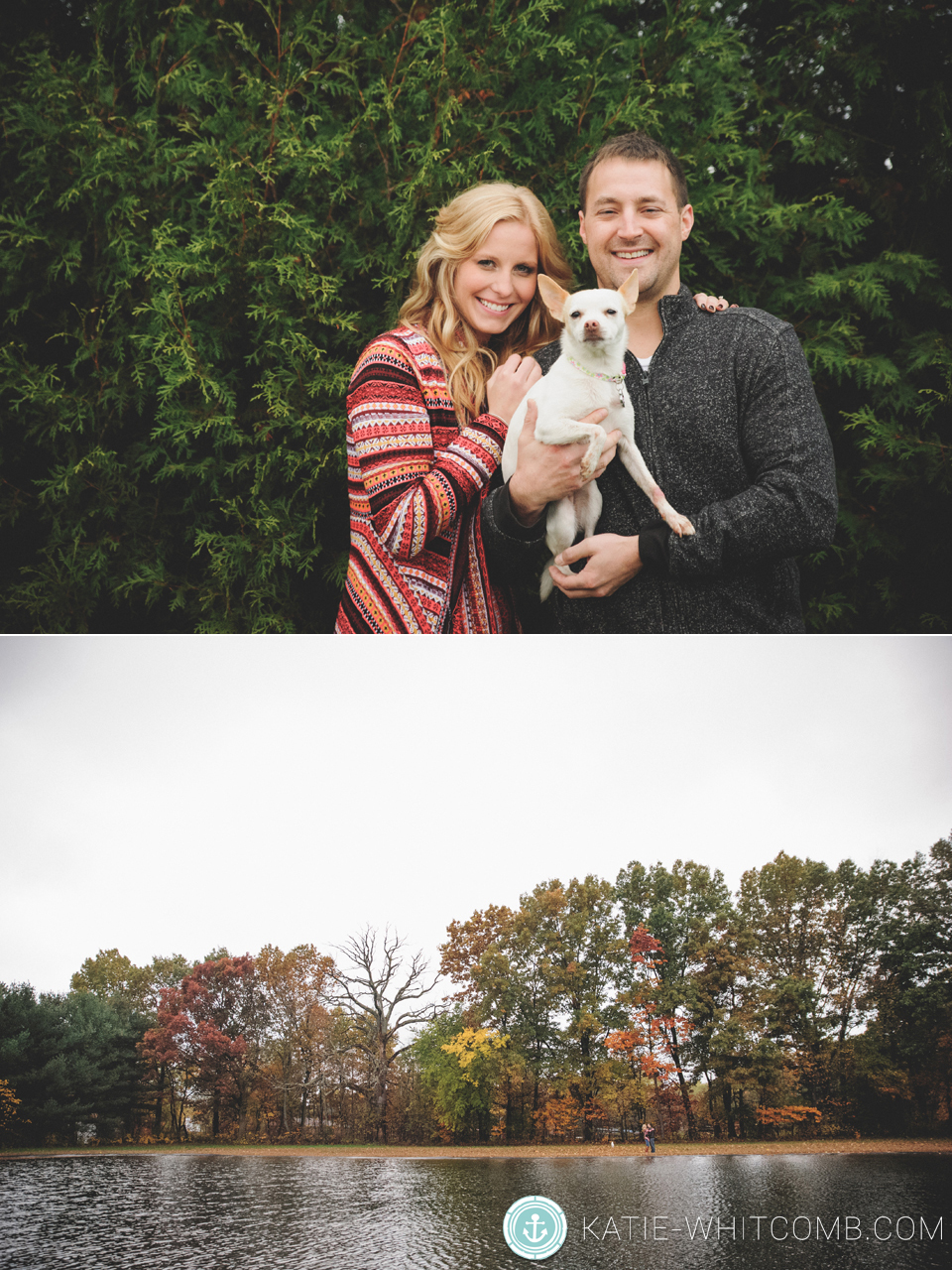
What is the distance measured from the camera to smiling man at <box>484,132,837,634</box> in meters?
2.34

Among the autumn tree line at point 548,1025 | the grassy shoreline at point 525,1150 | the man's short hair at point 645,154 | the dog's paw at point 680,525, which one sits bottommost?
the grassy shoreline at point 525,1150

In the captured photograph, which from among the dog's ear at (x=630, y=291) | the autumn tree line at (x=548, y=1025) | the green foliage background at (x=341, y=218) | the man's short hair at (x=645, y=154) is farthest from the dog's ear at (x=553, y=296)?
the autumn tree line at (x=548, y=1025)

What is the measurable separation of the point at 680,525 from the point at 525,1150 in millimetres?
1488

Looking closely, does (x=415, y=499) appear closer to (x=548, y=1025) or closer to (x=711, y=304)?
(x=711, y=304)

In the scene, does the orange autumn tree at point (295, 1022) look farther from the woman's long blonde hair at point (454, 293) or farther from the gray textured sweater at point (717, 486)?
the woman's long blonde hair at point (454, 293)

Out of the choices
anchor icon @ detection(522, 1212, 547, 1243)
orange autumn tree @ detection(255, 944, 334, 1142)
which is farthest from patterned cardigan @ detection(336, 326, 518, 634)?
anchor icon @ detection(522, 1212, 547, 1243)

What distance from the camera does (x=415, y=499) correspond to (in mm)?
2424

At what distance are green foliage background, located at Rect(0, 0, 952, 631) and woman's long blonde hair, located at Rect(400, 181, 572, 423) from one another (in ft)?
2.04

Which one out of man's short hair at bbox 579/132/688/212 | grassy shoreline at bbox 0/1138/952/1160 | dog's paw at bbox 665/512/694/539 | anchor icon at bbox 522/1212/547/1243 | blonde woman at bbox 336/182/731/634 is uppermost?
man's short hair at bbox 579/132/688/212

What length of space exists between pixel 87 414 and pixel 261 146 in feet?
4.08

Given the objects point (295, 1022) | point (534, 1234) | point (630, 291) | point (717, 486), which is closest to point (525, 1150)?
point (534, 1234)

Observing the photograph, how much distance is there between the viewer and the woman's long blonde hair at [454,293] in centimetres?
264

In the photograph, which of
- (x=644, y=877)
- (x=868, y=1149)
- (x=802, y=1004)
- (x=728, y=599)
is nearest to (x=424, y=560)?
(x=728, y=599)

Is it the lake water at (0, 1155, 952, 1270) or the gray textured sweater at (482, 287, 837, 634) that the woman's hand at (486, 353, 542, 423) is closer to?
the gray textured sweater at (482, 287, 837, 634)
